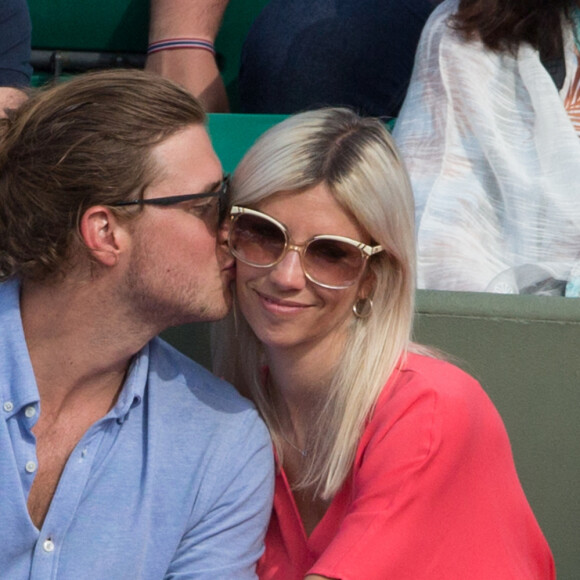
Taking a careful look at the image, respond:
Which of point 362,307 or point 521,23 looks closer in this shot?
point 362,307

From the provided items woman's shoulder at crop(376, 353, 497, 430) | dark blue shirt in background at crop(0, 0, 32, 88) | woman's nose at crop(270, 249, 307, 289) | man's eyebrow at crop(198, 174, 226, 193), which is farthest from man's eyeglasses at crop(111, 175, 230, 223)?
dark blue shirt in background at crop(0, 0, 32, 88)

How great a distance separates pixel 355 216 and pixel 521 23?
1.04m

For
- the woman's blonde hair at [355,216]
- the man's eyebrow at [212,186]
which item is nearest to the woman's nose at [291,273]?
the woman's blonde hair at [355,216]

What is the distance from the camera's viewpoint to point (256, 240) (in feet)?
5.81

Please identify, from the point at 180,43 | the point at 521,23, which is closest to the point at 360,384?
the point at 521,23

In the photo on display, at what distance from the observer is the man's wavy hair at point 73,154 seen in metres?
1.80

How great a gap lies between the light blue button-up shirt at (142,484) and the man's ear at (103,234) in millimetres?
186

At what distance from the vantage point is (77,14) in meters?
3.64

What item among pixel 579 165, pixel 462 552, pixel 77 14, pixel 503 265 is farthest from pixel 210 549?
pixel 77 14

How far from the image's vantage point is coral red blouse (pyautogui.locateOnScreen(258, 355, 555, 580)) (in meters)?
1.61

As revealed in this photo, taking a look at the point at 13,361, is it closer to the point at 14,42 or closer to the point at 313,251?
the point at 313,251

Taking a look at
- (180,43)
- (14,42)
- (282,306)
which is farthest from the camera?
(180,43)

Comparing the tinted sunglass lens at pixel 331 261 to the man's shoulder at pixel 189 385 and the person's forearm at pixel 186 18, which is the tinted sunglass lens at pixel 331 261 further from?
the person's forearm at pixel 186 18

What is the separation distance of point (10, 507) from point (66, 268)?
433 millimetres
